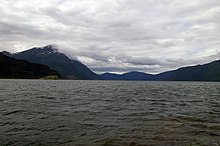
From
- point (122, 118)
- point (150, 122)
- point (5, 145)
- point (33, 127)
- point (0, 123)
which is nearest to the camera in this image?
point (5, 145)

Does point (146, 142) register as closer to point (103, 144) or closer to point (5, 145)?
point (103, 144)

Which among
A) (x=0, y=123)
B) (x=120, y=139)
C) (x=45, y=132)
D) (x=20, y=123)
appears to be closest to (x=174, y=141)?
(x=120, y=139)

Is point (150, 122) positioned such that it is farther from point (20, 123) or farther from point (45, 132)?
point (20, 123)

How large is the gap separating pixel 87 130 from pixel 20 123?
686 centimetres

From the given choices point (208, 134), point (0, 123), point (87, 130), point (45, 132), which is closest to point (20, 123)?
point (0, 123)

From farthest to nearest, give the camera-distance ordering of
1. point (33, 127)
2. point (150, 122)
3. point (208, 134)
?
1. point (150, 122)
2. point (33, 127)
3. point (208, 134)

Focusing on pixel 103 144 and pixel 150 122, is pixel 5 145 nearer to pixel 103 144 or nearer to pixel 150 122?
pixel 103 144

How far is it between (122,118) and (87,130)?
7.15 meters

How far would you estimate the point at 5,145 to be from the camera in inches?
645

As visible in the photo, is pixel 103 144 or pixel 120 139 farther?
pixel 120 139

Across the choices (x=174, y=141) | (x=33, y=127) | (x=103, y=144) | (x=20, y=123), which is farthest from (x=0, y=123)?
(x=174, y=141)

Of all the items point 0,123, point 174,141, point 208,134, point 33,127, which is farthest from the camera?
point 0,123

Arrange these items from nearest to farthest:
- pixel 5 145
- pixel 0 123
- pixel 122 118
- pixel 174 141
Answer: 1. pixel 5 145
2. pixel 174 141
3. pixel 0 123
4. pixel 122 118

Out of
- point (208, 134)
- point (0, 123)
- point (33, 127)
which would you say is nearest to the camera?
point (208, 134)
